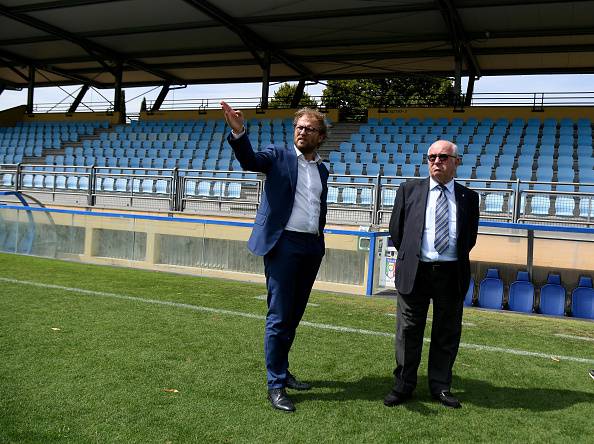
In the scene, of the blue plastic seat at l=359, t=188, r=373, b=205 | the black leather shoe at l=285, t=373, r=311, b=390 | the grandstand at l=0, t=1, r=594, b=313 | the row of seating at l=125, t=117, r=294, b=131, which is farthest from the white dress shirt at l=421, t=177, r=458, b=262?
the row of seating at l=125, t=117, r=294, b=131

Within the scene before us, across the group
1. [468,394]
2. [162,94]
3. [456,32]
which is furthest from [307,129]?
[162,94]

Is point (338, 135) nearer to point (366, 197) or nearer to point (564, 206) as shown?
point (366, 197)

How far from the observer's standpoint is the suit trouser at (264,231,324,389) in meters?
3.57

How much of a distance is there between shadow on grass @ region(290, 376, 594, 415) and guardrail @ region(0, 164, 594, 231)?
19.9 ft

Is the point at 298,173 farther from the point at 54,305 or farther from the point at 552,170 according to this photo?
the point at 552,170

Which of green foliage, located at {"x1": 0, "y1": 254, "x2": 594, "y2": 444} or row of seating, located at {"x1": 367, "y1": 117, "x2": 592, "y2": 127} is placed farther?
row of seating, located at {"x1": 367, "y1": 117, "x2": 592, "y2": 127}

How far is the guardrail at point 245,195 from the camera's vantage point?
9.76 metres

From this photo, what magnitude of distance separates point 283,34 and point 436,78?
22.7 ft

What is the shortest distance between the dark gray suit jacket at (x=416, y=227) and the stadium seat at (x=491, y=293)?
17.5ft

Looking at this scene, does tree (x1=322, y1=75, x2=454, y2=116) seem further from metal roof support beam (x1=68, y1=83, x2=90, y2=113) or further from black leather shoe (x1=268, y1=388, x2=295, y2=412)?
black leather shoe (x1=268, y1=388, x2=295, y2=412)

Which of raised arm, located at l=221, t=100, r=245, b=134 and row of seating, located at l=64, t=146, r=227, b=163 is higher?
row of seating, located at l=64, t=146, r=227, b=163

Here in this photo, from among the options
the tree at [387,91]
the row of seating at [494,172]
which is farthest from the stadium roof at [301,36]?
the tree at [387,91]

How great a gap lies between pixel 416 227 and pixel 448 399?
3.64 ft

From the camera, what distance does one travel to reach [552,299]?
8.48 m
